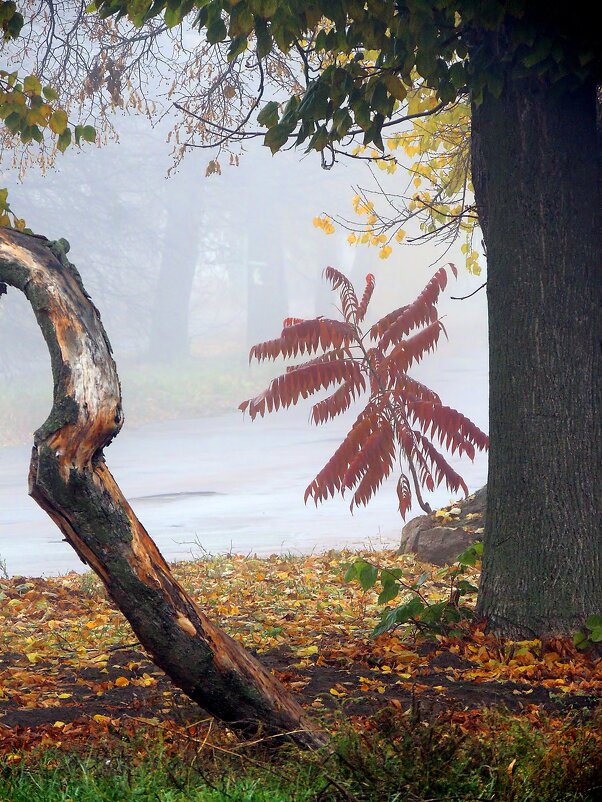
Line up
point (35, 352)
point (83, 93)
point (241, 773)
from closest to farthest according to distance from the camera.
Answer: point (241, 773), point (83, 93), point (35, 352)

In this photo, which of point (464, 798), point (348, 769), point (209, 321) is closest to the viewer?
point (464, 798)

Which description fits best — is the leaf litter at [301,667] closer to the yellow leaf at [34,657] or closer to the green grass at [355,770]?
the yellow leaf at [34,657]

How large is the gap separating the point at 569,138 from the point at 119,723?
4260 millimetres

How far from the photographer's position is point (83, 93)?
11.2 metres

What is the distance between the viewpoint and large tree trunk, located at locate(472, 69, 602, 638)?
5.82 metres

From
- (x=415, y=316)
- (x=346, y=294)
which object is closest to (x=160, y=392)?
(x=346, y=294)

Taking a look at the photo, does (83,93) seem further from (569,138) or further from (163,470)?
(163,470)

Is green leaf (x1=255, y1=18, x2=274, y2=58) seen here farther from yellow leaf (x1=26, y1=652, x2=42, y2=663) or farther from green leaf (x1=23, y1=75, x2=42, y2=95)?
yellow leaf (x1=26, y1=652, x2=42, y2=663)

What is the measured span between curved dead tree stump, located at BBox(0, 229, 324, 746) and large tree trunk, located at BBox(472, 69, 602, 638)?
2.14 meters

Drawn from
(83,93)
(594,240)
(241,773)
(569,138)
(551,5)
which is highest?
(83,93)

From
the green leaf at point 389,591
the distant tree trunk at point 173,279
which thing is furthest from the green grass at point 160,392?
the green leaf at point 389,591

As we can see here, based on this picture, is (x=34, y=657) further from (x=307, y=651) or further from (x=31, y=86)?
(x=31, y=86)

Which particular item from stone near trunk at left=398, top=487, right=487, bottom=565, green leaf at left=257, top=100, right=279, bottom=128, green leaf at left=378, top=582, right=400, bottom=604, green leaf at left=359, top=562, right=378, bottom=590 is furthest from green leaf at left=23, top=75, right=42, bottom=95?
stone near trunk at left=398, top=487, right=487, bottom=565

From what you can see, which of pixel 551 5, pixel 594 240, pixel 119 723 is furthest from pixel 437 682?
pixel 551 5
